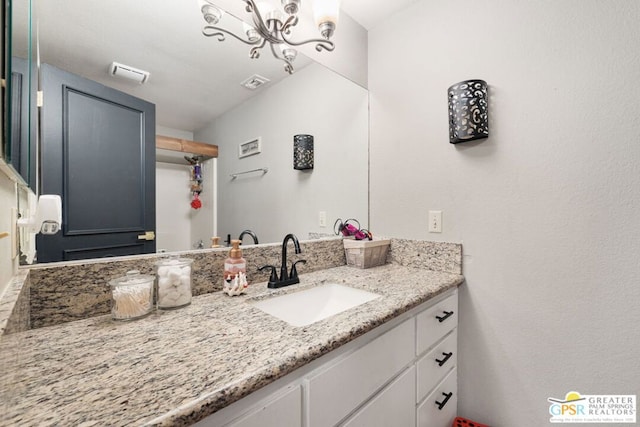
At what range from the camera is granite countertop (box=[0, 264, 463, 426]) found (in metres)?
0.41

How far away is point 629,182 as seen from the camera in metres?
0.95

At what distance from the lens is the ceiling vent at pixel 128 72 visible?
85 centimetres

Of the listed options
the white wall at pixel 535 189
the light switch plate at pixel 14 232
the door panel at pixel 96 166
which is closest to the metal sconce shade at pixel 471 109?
the white wall at pixel 535 189

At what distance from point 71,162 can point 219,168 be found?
0.46 meters

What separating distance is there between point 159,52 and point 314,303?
1153 millimetres

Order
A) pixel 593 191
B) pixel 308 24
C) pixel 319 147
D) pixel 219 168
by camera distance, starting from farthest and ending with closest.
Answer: pixel 319 147
pixel 308 24
pixel 219 168
pixel 593 191

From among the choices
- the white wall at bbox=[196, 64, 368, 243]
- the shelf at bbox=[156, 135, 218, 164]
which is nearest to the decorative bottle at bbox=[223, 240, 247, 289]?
the white wall at bbox=[196, 64, 368, 243]

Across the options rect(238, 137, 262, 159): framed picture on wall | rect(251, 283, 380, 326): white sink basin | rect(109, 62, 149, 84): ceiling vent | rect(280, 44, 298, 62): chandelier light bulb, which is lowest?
rect(251, 283, 380, 326): white sink basin

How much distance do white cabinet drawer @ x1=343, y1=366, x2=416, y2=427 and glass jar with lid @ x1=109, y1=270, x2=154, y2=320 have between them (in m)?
0.66

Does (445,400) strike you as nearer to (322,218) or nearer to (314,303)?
(314,303)

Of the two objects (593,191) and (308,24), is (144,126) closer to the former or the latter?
(308,24)

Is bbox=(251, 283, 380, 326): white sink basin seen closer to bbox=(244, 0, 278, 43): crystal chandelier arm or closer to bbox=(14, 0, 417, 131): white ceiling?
bbox=(14, 0, 417, 131): white ceiling

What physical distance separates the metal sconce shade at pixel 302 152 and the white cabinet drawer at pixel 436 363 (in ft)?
3.57

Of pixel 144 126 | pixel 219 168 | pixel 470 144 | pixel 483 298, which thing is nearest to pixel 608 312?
pixel 483 298
